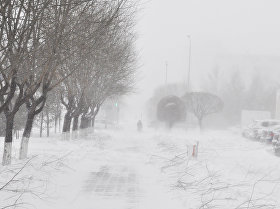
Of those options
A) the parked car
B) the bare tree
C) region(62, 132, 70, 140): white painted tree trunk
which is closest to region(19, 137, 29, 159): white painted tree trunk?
region(62, 132, 70, 140): white painted tree trunk

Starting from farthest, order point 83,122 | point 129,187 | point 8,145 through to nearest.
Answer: point 83,122
point 8,145
point 129,187

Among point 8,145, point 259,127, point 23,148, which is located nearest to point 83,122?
point 259,127

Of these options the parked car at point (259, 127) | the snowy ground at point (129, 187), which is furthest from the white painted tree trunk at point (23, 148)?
the parked car at point (259, 127)

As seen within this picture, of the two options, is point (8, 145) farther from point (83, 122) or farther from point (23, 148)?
point (83, 122)

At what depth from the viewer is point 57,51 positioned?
9.62m

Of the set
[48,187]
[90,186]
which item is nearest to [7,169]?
[48,187]

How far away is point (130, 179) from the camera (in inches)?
414

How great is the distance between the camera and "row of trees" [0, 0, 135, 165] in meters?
8.48

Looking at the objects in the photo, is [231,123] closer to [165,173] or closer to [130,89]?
[130,89]

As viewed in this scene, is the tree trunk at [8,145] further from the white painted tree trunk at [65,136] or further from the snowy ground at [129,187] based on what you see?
the white painted tree trunk at [65,136]

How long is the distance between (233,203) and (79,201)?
3.23 metres

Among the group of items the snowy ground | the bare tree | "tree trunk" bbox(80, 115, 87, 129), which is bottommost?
the snowy ground

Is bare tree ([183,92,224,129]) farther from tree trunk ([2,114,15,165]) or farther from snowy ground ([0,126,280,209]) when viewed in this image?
tree trunk ([2,114,15,165])

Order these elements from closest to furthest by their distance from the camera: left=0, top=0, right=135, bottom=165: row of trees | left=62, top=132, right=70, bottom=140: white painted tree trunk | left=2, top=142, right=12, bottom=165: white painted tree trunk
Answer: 1. left=0, top=0, right=135, bottom=165: row of trees
2. left=2, top=142, right=12, bottom=165: white painted tree trunk
3. left=62, top=132, right=70, bottom=140: white painted tree trunk
